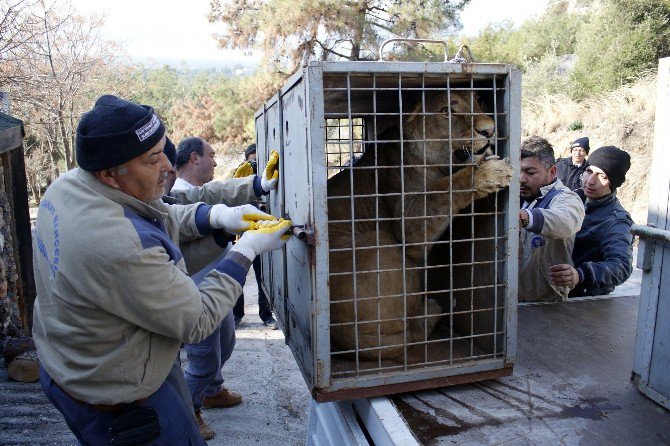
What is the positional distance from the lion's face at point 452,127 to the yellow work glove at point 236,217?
0.92m

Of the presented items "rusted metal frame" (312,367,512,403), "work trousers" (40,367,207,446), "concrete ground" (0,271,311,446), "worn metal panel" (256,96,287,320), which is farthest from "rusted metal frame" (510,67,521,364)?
"concrete ground" (0,271,311,446)

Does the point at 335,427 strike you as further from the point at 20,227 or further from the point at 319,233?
the point at 20,227

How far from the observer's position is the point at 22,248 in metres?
5.88

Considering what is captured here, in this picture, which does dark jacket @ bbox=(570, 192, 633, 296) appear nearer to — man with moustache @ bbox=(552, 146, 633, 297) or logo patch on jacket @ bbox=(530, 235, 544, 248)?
Answer: man with moustache @ bbox=(552, 146, 633, 297)

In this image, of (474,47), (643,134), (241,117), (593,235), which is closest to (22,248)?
(593,235)

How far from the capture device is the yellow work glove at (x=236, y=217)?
9.23 feet

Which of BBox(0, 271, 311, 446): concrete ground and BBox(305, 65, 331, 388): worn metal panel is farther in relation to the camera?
BBox(0, 271, 311, 446): concrete ground

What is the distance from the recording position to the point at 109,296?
6.25ft

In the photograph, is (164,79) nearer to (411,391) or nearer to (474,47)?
(474,47)

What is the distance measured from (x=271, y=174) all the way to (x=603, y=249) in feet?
8.97

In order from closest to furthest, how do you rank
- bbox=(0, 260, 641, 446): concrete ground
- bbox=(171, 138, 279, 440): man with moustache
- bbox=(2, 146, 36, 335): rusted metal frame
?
bbox=(171, 138, 279, 440): man with moustache → bbox=(0, 260, 641, 446): concrete ground → bbox=(2, 146, 36, 335): rusted metal frame

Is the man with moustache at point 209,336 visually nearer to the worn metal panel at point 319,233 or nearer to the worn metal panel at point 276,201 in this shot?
the worn metal panel at point 276,201

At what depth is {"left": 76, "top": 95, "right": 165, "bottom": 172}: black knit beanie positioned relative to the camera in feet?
6.57

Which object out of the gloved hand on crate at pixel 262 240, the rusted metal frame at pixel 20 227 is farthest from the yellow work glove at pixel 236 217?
the rusted metal frame at pixel 20 227
